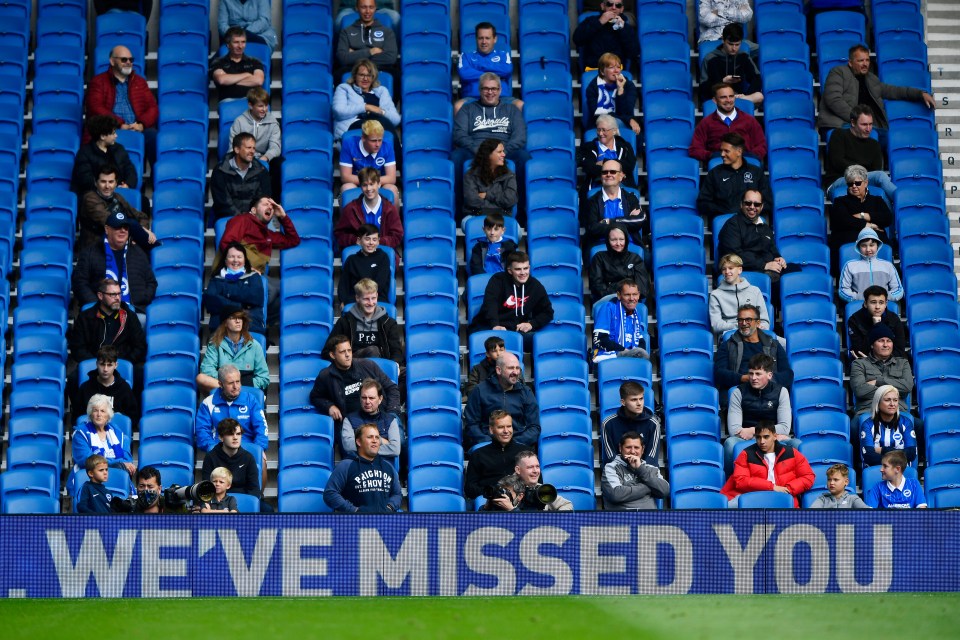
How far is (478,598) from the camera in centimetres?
1184

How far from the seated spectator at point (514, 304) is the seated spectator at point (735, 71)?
3.38 meters

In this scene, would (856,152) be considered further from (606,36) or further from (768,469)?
(768,469)

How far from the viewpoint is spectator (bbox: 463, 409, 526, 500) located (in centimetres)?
1342

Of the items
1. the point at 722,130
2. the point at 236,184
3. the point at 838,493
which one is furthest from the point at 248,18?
the point at 838,493

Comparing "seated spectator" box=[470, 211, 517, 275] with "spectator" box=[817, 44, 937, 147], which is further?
"spectator" box=[817, 44, 937, 147]

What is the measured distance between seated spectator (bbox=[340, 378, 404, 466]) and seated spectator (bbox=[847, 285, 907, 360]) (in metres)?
4.10

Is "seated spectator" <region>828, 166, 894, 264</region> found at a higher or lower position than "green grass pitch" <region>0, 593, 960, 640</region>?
higher

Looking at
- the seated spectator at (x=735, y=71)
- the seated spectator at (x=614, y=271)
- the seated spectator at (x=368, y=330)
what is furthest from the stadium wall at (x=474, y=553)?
the seated spectator at (x=735, y=71)

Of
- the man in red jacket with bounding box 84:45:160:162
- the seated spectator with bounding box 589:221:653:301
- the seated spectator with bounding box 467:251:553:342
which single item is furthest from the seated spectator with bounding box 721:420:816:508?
the man in red jacket with bounding box 84:45:160:162

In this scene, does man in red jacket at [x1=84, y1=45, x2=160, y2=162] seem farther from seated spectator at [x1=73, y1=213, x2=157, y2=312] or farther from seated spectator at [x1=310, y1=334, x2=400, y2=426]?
seated spectator at [x1=310, y1=334, x2=400, y2=426]

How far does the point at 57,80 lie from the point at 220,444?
5013mm

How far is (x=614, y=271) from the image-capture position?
1513 centimetres

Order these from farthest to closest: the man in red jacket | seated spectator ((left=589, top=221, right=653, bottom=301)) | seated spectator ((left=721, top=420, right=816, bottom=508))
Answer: the man in red jacket
seated spectator ((left=589, top=221, right=653, bottom=301))
seated spectator ((left=721, top=420, right=816, bottom=508))

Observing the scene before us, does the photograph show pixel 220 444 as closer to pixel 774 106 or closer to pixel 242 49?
pixel 242 49
